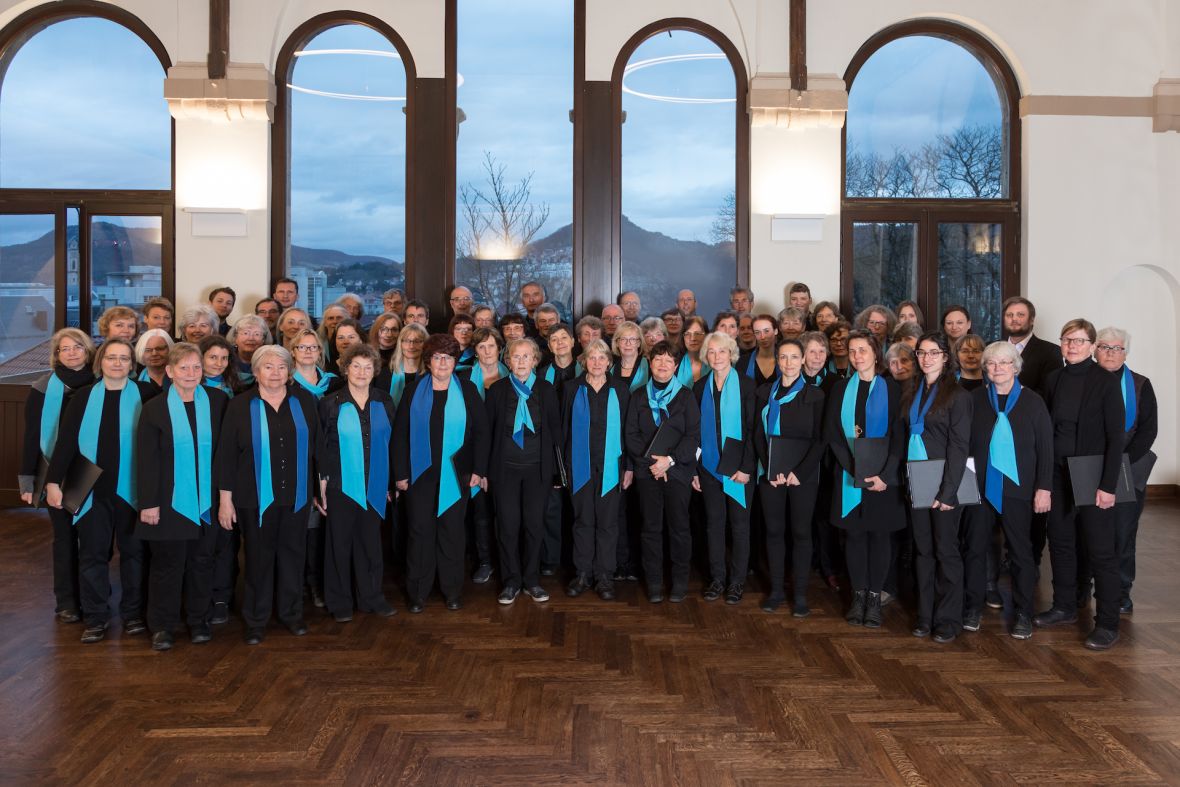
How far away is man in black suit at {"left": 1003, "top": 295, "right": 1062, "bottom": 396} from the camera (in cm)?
564

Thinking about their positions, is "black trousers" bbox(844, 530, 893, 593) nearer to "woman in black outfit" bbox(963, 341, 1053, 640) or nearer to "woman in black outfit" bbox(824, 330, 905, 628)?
"woman in black outfit" bbox(824, 330, 905, 628)

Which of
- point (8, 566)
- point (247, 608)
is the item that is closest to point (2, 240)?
point (8, 566)

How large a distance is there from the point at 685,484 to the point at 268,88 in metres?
Answer: 5.40

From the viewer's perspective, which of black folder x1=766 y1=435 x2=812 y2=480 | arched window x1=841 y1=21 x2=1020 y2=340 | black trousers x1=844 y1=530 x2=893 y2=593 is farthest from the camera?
arched window x1=841 y1=21 x2=1020 y2=340

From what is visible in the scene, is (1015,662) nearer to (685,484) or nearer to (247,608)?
(685,484)

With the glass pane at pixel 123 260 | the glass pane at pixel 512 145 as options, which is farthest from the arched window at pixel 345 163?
the glass pane at pixel 123 260

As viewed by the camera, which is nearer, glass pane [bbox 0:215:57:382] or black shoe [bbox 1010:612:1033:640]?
black shoe [bbox 1010:612:1033:640]

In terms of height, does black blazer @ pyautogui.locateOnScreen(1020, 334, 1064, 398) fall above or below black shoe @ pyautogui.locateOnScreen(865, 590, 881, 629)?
above

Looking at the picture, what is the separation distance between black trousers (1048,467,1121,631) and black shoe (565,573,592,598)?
262 centimetres

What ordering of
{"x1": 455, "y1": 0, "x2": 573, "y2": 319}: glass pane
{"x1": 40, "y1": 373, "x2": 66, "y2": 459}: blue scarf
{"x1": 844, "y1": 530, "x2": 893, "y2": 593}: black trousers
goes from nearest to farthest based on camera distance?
{"x1": 40, "y1": 373, "x2": 66, "y2": 459}: blue scarf
{"x1": 844, "y1": 530, "x2": 893, "y2": 593}: black trousers
{"x1": 455, "y1": 0, "x2": 573, "y2": 319}: glass pane

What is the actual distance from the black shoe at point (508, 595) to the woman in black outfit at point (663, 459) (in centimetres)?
79

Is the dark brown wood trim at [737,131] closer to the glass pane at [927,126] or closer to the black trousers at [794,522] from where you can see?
the glass pane at [927,126]

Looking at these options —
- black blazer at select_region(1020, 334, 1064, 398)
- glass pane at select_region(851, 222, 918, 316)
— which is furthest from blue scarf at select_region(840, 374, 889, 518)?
glass pane at select_region(851, 222, 918, 316)

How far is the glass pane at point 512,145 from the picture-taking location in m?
7.95
